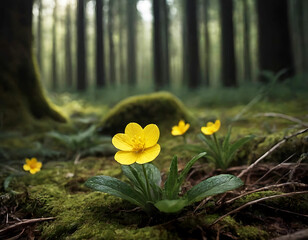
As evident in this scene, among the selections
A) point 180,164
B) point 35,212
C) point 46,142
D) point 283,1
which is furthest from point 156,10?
point 35,212

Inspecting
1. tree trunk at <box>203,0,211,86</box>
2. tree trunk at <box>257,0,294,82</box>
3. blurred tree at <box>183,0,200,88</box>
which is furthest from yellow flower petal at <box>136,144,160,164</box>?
tree trunk at <box>203,0,211,86</box>

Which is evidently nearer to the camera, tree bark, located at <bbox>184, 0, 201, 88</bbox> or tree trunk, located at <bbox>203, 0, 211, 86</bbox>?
tree bark, located at <bbox>184, 0, 201, 88</bbox>

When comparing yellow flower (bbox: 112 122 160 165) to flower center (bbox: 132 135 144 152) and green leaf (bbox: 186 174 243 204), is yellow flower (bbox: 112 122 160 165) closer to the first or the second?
flower center (bbox: 132 135 144 152)

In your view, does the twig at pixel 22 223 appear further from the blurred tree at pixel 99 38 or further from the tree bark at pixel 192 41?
the blurred tree at pixel 99 38

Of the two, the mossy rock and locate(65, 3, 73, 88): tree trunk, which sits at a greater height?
locate(65, 3, 73, 88): tree trunk

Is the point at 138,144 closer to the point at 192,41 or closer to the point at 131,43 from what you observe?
the point at 192,41

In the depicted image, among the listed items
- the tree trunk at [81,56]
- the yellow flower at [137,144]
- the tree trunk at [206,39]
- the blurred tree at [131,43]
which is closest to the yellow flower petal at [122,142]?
the yellow flower at [137,144]
